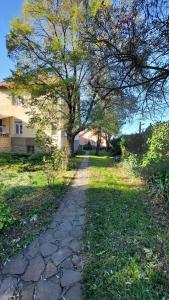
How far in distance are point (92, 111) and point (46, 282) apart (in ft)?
55.7

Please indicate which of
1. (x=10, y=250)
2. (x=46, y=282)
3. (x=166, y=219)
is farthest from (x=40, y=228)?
(x=166, y=219)

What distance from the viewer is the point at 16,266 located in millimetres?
4621

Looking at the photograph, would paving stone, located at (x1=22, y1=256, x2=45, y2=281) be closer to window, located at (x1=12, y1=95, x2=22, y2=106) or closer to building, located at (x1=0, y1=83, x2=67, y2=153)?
window, located at (x1=12, y1=95, x2=22, y2=106)

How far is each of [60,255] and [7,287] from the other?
1105 millimetres

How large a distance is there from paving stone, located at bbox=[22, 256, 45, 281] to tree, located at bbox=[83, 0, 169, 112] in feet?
12.9

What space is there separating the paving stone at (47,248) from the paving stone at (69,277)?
0.70 m

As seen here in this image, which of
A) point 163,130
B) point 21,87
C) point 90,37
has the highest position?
point 21,87

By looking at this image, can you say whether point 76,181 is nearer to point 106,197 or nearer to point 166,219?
point 106,197

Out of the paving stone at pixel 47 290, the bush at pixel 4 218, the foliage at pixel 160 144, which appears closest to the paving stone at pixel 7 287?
the paving stone at pixel 47 290

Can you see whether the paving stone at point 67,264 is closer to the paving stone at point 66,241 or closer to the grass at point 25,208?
the paving stone at point 66,241

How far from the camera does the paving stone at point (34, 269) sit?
14.1 ft

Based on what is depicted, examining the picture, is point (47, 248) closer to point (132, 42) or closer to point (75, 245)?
point (75, 245)

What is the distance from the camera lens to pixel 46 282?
4.17m

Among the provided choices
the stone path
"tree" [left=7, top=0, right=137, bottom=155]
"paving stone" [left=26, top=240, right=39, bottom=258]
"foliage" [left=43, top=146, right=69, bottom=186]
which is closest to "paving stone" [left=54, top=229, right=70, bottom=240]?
the stone path
